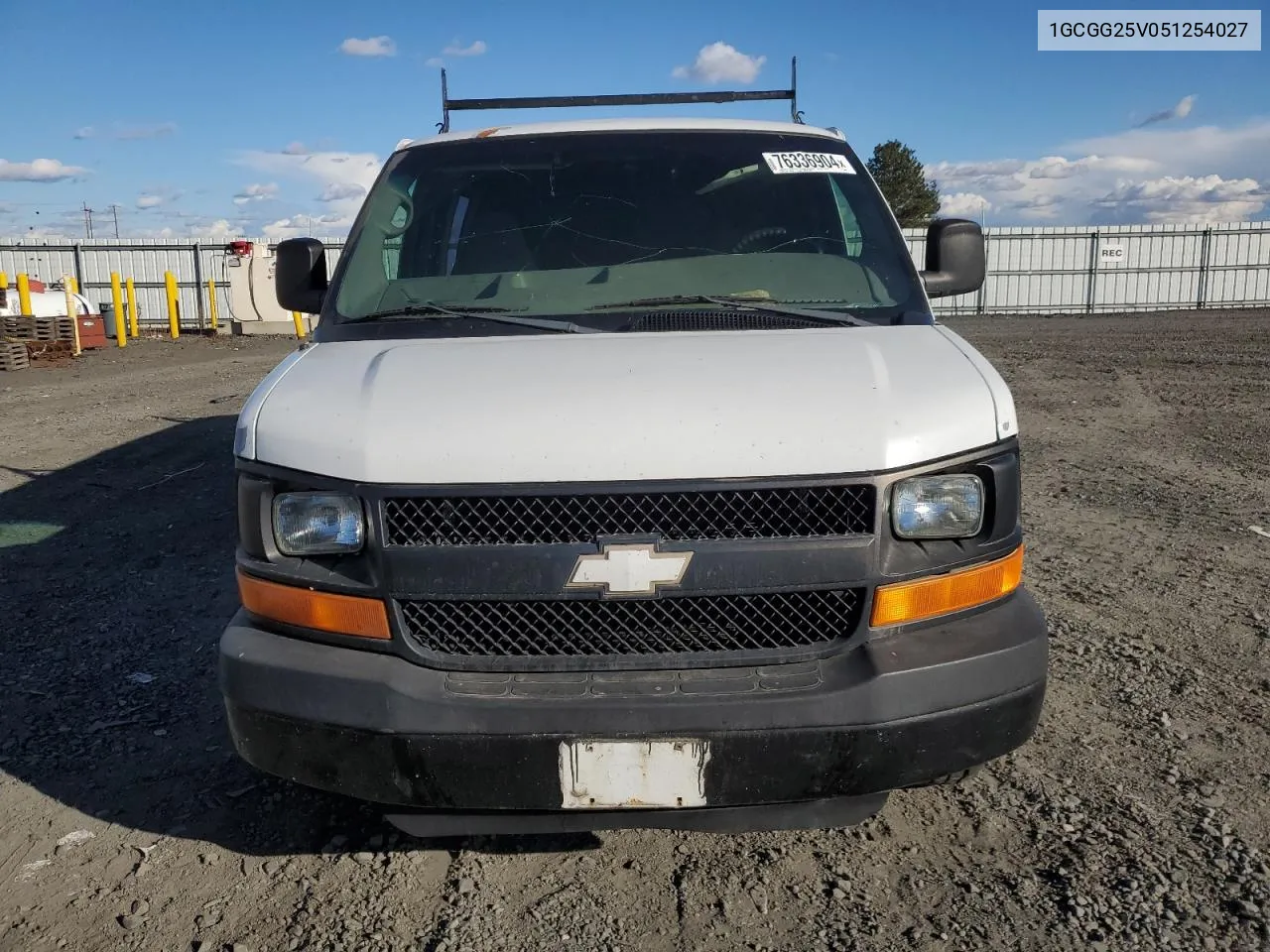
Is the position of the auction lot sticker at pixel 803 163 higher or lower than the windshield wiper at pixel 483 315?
higher

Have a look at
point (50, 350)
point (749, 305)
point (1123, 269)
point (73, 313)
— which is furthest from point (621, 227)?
point (1123, 269)

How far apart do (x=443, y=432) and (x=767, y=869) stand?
152cm

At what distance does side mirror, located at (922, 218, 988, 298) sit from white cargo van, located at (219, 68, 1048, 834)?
1.20 metres

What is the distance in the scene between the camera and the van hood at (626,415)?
Answer: 7.82ft

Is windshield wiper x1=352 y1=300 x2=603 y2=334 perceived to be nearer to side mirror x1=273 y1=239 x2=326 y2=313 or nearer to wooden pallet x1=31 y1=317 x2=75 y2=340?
side mirror x1=273 y1=239 x2=326 y2=313

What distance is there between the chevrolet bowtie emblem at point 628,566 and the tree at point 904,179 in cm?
5920

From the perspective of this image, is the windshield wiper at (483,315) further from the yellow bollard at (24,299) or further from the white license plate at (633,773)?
the yellow bollard at (24,299)

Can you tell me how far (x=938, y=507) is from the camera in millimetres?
2500

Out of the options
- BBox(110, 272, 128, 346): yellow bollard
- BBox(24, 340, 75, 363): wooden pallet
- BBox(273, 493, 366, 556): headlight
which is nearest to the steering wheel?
BBox(273, 493, 366, 556): headlight

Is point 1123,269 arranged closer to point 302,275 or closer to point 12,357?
point 12,357

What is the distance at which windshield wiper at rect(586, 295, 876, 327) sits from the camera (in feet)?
10.5

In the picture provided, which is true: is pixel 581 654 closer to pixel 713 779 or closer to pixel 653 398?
pixel 713 779

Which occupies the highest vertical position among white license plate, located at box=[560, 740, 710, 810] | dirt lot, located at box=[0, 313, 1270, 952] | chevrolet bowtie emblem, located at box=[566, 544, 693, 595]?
chevrolet bowtie emblem, located at box=[566, 544, 693, 595]

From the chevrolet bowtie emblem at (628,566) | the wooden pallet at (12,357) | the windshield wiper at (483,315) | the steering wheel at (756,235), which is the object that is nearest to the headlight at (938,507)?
the chevrolet bowtie emblem at (628,566)
